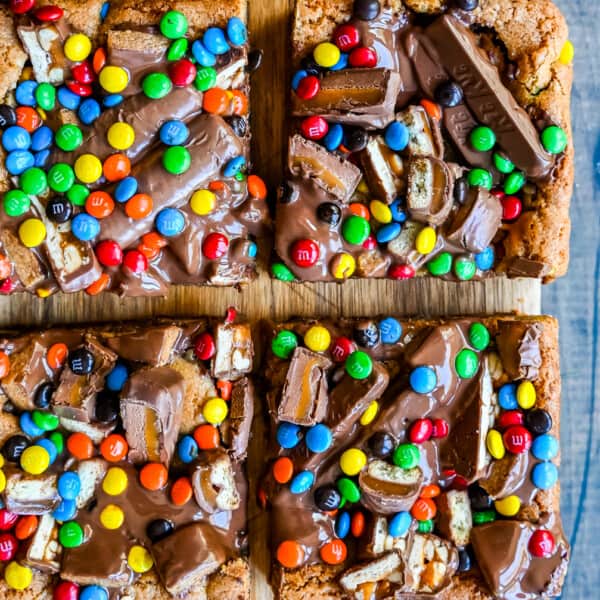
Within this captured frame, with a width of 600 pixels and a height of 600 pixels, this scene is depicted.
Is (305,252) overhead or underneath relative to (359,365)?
overhead

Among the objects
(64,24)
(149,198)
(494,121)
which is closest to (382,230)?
(494,121)

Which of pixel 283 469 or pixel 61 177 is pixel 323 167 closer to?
pixel 61 177

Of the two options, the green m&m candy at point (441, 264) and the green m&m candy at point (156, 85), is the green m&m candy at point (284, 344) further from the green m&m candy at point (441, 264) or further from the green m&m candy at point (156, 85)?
the green m&m candy at point (156, 85)

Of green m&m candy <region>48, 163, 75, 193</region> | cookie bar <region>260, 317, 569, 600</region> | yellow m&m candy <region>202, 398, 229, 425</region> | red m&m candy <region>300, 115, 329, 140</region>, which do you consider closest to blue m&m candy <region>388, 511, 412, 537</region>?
cookie bar <region>260, 317, 569, 600</region>

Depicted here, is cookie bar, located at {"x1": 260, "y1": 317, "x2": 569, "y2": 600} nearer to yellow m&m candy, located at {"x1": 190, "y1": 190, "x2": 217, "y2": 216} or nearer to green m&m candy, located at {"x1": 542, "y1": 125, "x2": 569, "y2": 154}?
yellow m&m candy, located at {"x1": 190, "y1": 190, "x2": 217, "y2": 216}

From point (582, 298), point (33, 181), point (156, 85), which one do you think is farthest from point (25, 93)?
point (582, 298)

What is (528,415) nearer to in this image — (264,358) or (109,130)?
(264,358)
